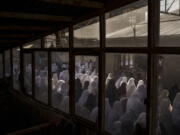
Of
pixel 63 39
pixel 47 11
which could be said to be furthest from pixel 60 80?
pixel 47 11

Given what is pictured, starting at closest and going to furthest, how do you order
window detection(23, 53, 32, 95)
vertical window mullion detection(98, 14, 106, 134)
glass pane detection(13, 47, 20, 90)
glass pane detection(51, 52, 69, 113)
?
vertical window mullion detection(98, 14, 106, 134) < glass pane detection(51, 52, 69, 113) < window detection(23, 53, 32, 95) < glass pane detection(13, 47, 20, 90)

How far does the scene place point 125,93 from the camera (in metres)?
2.51

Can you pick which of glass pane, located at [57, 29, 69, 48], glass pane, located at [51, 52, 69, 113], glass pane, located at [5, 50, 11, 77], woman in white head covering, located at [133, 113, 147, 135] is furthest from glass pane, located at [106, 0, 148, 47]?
glass pane, located at [5, 50, 11, 77]

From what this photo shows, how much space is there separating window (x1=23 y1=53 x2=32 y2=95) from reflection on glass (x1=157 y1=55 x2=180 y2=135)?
317 cm

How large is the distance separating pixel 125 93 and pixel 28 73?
291 cm

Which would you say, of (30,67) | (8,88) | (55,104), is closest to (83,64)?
(55,104)

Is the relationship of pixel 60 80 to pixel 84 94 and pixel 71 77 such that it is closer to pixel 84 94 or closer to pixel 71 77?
pixel 71 77

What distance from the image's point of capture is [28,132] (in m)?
3.19

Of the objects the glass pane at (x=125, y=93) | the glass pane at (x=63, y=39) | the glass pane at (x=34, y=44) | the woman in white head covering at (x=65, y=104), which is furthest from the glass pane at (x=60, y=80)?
the glass pane at (x=125, y=93)

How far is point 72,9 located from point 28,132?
68.3 inches

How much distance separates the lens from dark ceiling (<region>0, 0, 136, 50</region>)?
8.23ft

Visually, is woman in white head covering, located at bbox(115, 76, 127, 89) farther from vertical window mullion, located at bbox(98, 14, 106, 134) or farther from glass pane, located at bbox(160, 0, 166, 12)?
glass pane, located at bbox(160, 0, 166, 12)

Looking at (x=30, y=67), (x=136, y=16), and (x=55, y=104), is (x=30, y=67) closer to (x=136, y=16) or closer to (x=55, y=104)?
(x=55, y=104)

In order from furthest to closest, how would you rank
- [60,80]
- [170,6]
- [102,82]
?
[60,80], [102,82], [170,6]
